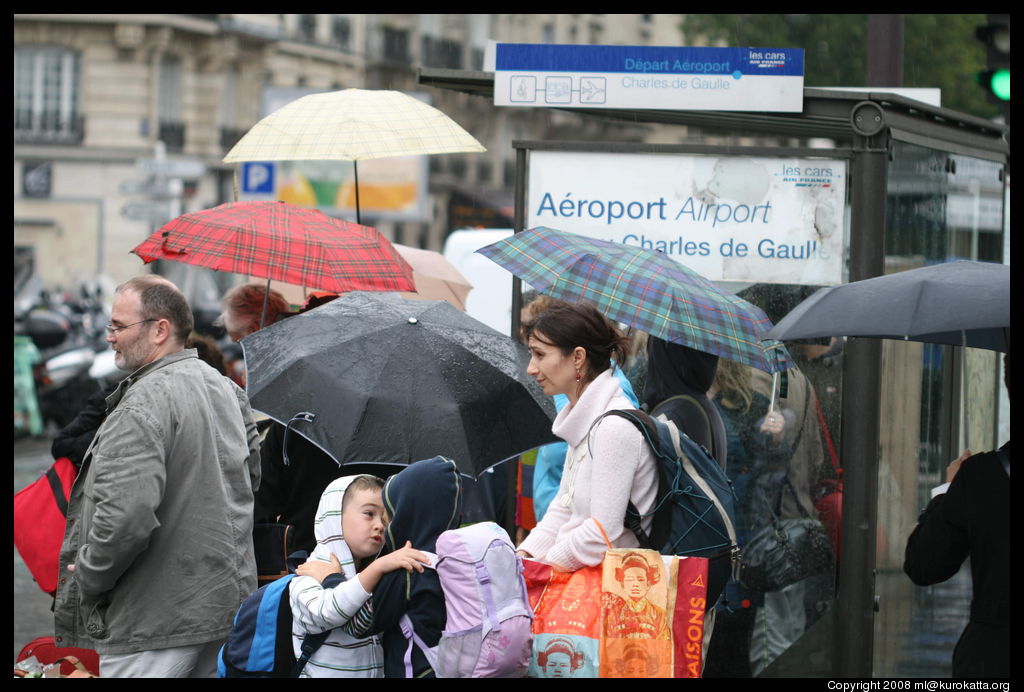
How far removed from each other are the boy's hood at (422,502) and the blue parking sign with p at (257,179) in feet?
66.9

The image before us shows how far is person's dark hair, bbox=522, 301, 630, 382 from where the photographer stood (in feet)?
15.7

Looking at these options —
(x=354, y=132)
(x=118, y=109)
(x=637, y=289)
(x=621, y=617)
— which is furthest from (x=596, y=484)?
(x=118, y=109)

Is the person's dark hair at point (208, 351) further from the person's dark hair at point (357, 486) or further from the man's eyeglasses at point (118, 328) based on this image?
the person's dark hair at point (357, 486)

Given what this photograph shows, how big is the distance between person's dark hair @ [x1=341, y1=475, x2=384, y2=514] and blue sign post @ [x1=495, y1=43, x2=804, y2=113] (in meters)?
2.39

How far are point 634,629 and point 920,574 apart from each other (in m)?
0.85

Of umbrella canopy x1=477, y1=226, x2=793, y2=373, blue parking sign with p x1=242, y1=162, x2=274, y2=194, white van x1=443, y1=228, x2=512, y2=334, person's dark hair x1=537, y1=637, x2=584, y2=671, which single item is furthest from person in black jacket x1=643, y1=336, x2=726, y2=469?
blue parking sign with p x1=242, y1=162, x2=274, y2=194

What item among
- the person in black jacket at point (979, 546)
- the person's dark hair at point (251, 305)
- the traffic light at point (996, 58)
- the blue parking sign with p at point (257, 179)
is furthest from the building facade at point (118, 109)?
the person in black jacket at point (979, 546)

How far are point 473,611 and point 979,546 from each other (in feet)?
4.68

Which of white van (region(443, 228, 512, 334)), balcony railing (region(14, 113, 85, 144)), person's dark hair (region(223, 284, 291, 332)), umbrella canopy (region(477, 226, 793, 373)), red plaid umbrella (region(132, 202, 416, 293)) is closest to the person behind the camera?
umbrella canopy (region(477, 226, 793, 373))

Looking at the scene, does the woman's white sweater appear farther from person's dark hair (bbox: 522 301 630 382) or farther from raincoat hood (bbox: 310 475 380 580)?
raincoat hood (bbox: 310 475 380 580)

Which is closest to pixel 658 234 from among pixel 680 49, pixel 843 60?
pixel 680 49

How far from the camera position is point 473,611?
12.9 feet

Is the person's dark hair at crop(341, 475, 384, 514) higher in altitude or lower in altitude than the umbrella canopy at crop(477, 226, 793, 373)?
lower

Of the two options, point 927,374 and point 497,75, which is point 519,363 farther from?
point 927,374
